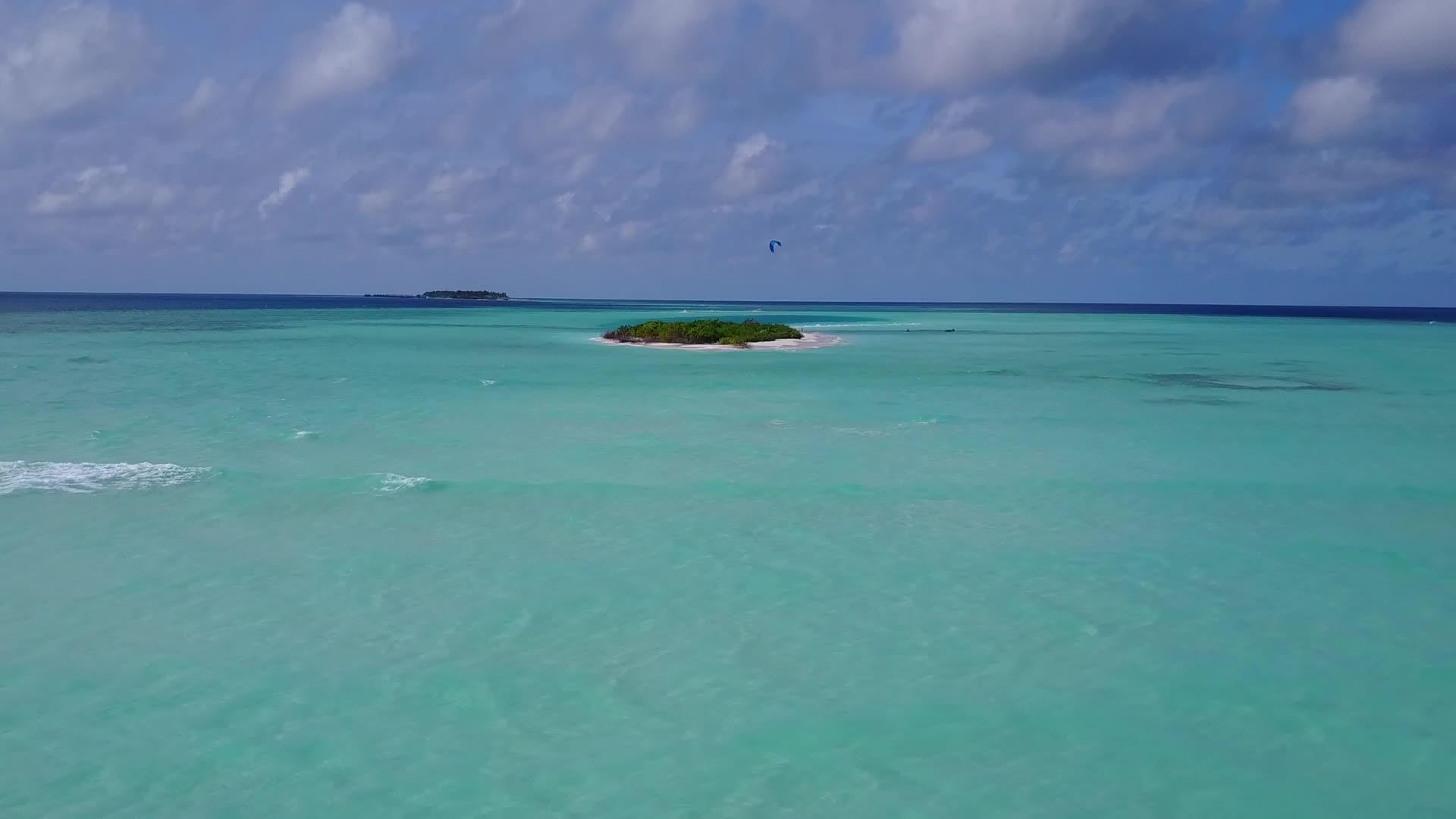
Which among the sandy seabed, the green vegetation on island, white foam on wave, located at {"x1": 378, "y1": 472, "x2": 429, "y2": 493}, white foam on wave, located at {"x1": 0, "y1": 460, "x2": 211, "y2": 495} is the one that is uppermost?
the green vegetation on island

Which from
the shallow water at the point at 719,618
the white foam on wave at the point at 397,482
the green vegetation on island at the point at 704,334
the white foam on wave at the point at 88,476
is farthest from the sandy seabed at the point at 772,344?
the white foam on wave at the point at 88,476

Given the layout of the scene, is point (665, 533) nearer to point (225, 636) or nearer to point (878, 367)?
point (225, 636)

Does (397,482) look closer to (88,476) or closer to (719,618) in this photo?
(88,476)

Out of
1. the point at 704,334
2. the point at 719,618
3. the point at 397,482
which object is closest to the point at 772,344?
the point at 704,334

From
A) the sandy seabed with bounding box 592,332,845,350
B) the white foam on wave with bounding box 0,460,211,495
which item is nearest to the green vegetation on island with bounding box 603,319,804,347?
the sandy seabed with bounding box 592,332,845,350

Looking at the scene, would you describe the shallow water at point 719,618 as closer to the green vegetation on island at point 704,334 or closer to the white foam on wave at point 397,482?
the white foam on wave at point 397,482

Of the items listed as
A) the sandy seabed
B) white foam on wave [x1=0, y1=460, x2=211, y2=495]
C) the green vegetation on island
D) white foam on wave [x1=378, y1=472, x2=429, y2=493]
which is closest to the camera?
white foam on wave [x1=0, y1=460, x2=211, y2=495]

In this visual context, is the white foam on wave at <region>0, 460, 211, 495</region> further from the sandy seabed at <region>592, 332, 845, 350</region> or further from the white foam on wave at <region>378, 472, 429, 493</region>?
the sandy seabed at <region>592, 332, 845, 350</region>
